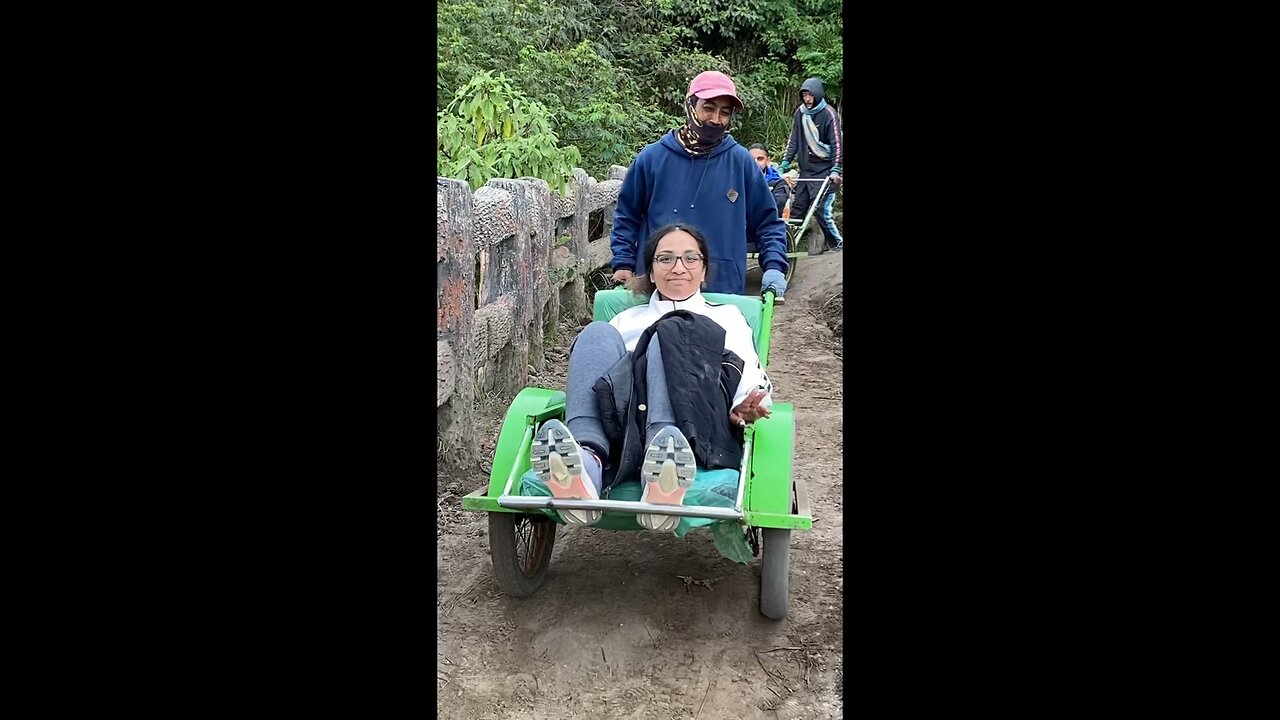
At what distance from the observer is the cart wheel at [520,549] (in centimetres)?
→ 358

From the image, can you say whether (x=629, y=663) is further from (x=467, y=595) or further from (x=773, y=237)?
(x=773, y=237)

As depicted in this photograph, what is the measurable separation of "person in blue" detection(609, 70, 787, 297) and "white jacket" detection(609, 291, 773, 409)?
0.70 metres

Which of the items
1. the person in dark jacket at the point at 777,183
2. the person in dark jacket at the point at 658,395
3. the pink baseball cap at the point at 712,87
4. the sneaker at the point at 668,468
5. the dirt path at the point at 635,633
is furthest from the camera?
the person in dark jacket at the point at 777,183

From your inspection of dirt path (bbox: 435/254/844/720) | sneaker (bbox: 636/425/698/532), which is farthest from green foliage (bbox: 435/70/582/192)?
sneaker (bbox: 636/425/698/532)

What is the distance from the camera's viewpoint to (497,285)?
574cm

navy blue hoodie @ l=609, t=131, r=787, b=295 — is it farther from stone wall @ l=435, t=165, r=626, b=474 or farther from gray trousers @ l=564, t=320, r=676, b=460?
gray trousers @ l=564, t=320, r=676, b=460

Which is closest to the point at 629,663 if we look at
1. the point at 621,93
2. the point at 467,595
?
the point at 467,595

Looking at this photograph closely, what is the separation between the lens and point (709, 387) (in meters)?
3.53

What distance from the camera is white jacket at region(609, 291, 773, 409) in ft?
12.2

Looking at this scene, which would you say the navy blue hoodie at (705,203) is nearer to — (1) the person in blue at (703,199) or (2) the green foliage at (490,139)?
(1) the person in blue at (703,199)

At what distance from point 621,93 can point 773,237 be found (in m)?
8.12

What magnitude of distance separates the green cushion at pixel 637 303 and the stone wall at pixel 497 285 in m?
0.68

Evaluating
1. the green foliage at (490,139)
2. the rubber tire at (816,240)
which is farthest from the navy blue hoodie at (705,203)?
the rubber tire at (816,240)

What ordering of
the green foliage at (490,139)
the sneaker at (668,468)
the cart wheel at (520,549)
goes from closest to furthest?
1. the sneaker at (668,468)
2. the cart wheel at (520,549)
3. the green foliage at (490,139)
